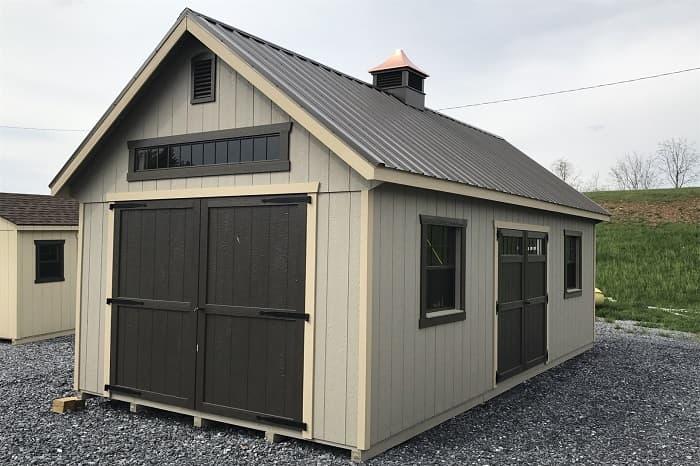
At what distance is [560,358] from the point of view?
10641 mm

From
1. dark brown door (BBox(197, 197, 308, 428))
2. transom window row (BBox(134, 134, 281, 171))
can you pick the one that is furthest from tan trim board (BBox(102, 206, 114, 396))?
dark brown door (BBox(197, 197, 308, 428))

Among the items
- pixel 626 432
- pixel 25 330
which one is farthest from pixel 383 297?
pixel 25 330

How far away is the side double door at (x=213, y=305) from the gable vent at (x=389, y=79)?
4.86 metres

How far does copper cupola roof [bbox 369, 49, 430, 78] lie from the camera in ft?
34.0

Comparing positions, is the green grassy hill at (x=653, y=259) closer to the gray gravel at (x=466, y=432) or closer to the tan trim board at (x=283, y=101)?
the gray gravel at (x=466, y=432)

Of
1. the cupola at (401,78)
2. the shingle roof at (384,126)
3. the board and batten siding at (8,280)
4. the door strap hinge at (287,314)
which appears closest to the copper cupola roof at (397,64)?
the cupola at (401,78)

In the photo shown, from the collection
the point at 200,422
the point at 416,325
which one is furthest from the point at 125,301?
the point at 416,325

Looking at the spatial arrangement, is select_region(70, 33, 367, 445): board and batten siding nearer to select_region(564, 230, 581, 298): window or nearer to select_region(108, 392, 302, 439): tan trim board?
select_region(108, 392, 302, 439): tan trim board

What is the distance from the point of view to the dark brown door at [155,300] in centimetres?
689

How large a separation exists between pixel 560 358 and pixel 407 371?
17.7 feet

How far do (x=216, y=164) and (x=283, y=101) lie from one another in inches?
49.0

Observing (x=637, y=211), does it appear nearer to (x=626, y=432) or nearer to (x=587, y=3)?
(x=587, y=3)

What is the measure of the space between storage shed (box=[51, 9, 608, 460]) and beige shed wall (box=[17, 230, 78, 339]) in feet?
18.4

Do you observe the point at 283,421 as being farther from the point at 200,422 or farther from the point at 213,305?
the point at 213,305
